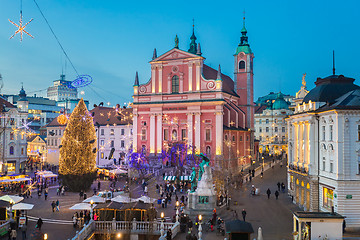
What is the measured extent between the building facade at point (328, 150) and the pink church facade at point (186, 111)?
19803 mm

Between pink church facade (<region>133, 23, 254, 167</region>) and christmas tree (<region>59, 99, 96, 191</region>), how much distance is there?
57.9 feet

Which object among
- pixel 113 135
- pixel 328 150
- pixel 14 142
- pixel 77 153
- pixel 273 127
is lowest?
pixel 77 153

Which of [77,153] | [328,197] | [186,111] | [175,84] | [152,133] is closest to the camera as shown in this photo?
[328,197]

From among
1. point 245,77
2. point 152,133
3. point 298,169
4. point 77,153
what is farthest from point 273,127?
point 77,153

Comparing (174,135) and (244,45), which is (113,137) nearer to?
(174,135)

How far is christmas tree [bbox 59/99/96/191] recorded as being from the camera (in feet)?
129

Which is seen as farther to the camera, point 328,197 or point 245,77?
point 245,77

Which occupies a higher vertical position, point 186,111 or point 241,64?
point 241,64

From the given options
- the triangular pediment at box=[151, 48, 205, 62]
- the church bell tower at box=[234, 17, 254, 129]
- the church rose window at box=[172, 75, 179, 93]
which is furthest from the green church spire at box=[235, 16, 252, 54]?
the church rose window at box=[172, 75, 179, 93]

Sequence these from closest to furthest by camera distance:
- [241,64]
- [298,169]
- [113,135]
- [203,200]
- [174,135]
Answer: [203,200], [298,169], [174,135], [241,64], [113,135]

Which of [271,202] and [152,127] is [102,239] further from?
[152,127]

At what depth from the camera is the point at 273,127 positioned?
85.1m

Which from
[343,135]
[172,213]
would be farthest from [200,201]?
[343,135]

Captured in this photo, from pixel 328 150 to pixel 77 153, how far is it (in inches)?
1025
